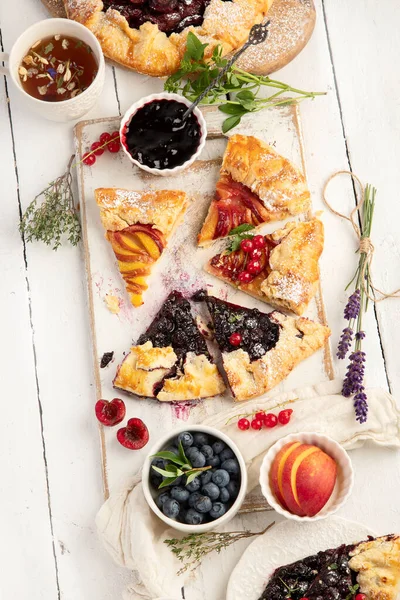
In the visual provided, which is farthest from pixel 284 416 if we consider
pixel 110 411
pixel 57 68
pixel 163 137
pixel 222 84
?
pixel 57 68

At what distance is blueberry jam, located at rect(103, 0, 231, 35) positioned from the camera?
418 cm

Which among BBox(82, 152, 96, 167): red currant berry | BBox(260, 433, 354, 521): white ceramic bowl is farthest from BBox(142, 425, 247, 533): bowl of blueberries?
BBox(82, 152, 96, 167): red currant berry

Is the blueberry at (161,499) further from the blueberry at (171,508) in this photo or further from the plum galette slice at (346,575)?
the plum galette slice at (346,575)

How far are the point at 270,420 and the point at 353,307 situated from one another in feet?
2.17

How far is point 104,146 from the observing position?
13.8 ft

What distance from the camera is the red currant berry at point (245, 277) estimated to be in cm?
404

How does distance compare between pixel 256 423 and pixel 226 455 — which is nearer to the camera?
pixel 226 455

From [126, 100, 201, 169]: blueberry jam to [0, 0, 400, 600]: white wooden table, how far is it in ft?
0.95

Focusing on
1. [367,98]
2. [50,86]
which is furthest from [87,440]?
[367,98]

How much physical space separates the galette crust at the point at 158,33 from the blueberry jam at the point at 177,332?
1191 millimetres

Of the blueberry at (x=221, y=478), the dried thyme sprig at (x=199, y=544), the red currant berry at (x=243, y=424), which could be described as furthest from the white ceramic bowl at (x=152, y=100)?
the dried thyme sprig at (x=199, y=544)

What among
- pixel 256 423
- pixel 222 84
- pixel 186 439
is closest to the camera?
pixel 186 439

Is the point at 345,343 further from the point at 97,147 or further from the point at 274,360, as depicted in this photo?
the point at 97,147

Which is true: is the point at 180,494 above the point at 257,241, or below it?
below
